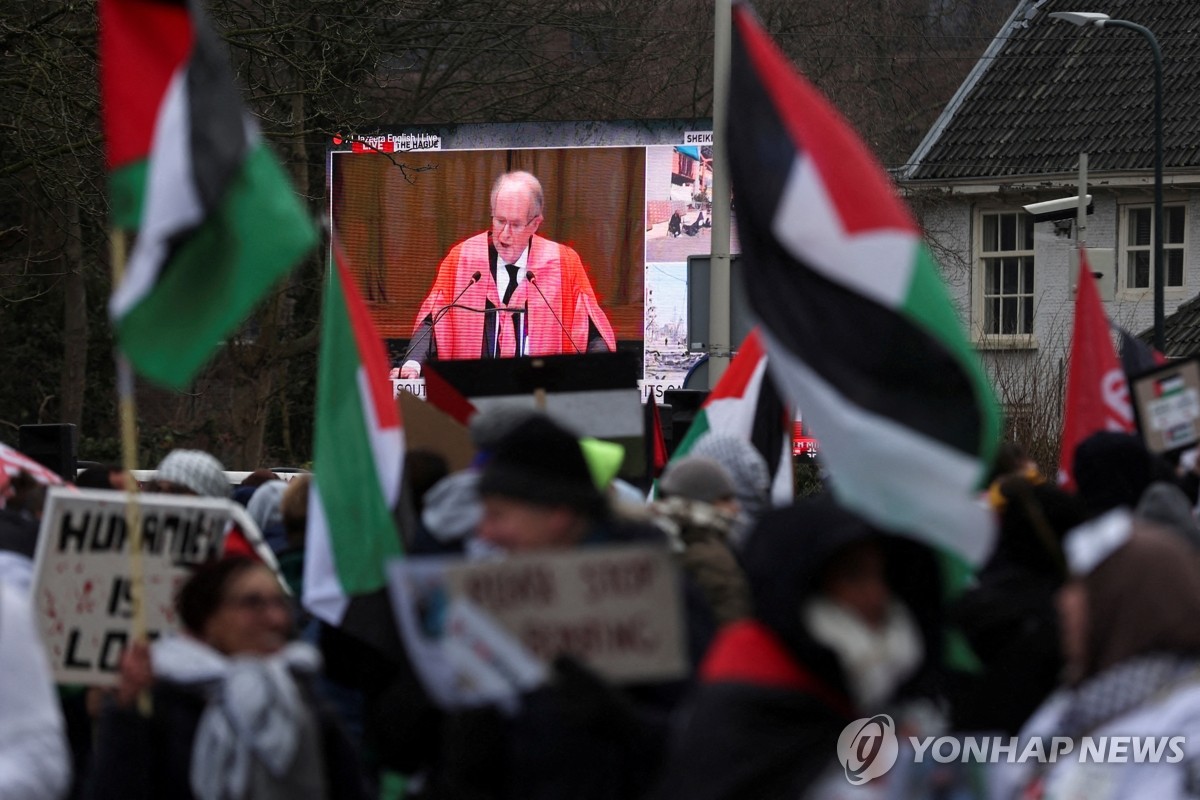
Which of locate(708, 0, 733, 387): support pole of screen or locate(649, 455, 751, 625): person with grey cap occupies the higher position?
locate(708, 0, 733, 387): support pole of screen

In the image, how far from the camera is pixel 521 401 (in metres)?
8.01

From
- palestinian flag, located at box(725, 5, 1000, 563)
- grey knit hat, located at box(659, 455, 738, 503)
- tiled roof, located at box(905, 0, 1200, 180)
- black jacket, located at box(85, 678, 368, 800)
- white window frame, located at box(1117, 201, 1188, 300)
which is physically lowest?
black jacket, located at box(85, 678, 368, 800)

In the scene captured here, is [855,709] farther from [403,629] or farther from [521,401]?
[521,401]

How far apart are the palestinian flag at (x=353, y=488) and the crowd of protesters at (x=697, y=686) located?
0.37 m

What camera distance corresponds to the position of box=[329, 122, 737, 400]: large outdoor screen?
92.2ft

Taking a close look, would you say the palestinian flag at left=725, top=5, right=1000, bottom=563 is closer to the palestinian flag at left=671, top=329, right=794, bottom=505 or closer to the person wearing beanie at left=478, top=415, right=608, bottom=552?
the person wearing beanie at left=478, top=415, right=608, bottom=552

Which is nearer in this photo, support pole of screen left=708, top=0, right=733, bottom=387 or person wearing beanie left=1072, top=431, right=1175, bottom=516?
person wearing beanie left=1072, top=431, right=1175, bottom=516

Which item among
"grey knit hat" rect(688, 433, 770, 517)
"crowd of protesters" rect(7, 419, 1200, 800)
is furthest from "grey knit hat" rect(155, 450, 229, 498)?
"crowd of protesters" rect(7, 419, 1200, 800)

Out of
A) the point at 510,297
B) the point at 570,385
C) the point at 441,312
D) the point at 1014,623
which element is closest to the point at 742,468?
the point at 570,385

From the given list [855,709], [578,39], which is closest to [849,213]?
[855,709]

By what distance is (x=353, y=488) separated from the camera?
5.25m

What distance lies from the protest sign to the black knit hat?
0.87ft

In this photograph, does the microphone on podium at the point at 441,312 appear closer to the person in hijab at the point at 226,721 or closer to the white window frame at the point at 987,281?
the white window frame at the point at 987,281

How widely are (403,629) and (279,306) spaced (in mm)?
24214
